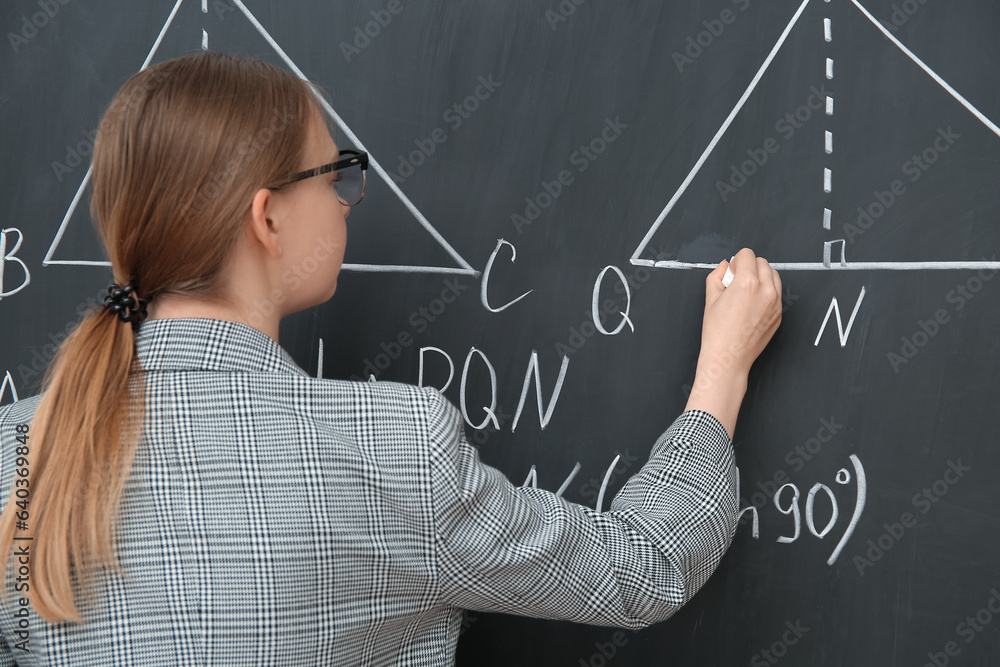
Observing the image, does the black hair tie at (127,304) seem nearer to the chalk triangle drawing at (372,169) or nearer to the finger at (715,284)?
the chalk triangle drawing at (372,169)

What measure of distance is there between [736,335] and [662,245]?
6.1 inches

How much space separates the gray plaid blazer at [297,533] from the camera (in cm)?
61

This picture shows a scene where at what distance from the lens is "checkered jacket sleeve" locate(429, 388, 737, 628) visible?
0.66 m

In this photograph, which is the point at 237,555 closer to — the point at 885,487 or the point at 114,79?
the point at 885,487

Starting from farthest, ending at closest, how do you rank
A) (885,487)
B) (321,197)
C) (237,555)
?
1. (885,487)
2. (321,197)
3. (237,555)

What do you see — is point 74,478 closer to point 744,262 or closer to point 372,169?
point 372,169

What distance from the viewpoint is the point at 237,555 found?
0.61 meters

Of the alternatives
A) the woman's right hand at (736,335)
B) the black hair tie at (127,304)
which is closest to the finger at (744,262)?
the woman's right hand at (736,335)

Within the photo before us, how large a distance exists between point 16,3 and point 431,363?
33.3 inches

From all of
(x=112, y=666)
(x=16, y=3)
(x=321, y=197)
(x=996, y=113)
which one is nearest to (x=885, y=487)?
(x=996, y=113)

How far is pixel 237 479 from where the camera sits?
622 millimetres

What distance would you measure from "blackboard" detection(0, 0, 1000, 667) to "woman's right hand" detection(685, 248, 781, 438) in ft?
0.13

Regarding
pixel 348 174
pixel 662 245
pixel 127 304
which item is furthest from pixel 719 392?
pixel 127 304

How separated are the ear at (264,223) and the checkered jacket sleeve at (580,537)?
0.71 feet
